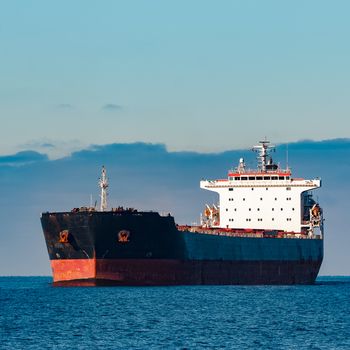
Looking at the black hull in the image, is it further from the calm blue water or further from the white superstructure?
the white superstructure

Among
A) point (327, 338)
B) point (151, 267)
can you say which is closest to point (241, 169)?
point (151, 267)

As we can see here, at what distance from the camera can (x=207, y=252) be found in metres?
73.2

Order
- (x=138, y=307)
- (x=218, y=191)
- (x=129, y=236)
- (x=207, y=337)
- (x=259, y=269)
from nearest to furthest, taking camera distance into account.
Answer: (x=207, y=337) → (x=138, y=307) → (x=129, y=236) → (x=259, y=269) → (x=218, y=191)

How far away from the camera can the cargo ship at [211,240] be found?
6650cm

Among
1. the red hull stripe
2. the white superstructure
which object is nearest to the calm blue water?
the red hull stripe

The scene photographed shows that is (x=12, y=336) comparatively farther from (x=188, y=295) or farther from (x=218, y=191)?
(x=218, y=191)

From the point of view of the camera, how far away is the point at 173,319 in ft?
166

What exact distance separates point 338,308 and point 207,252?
14.4 m

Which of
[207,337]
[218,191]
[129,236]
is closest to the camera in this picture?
[207,337]

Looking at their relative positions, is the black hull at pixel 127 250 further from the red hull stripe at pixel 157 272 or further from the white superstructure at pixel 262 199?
the white superstructure at pixel 262 199

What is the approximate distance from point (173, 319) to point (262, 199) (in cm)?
3442

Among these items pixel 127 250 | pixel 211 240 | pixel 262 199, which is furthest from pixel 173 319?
pixel 262 199

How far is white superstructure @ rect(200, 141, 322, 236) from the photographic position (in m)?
84.2

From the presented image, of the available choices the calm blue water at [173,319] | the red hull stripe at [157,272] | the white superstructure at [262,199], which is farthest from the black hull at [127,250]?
the white superstructure at [262,199]
